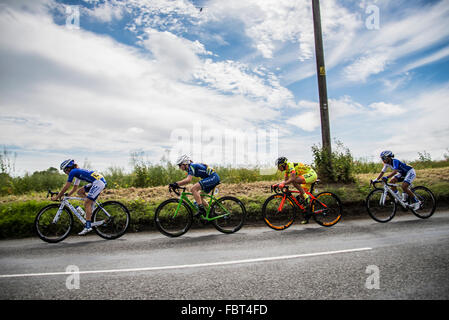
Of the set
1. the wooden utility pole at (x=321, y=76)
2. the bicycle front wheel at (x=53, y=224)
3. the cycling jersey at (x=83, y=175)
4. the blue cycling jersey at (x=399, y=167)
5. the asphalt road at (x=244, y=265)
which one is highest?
the wooden utility pole at (x=321, y=76)

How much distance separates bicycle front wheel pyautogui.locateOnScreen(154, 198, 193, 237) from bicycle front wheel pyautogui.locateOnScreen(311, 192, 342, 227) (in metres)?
3.63

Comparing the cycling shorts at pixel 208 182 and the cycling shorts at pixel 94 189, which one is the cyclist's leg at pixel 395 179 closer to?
the cycling shorts at pixel 208 182

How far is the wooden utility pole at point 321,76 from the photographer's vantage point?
35.9 feet

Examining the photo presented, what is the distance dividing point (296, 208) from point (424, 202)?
4510mm

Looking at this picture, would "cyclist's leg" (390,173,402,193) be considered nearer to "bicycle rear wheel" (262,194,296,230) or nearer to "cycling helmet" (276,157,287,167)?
"bicycle rear wheel" (262,194,296,230)

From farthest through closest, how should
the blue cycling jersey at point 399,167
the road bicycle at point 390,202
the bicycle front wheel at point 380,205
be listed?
the blue cycling jersey at point 399,167 → the road bicycle at point 390,202 → the bicycle front wheel at point 380,205

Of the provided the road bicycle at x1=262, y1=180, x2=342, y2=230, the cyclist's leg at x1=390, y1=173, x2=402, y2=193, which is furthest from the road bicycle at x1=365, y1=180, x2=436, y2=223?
the road bicycle at x1=262, y1=180, x2=342, y2=230

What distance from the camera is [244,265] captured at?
4637 mm

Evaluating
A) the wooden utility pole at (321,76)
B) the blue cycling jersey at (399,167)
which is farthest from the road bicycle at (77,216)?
the blue cycling jersey at (399,167)

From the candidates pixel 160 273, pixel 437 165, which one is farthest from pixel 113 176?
pixel 437 165

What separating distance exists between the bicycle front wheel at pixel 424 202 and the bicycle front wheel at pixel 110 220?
868 cm

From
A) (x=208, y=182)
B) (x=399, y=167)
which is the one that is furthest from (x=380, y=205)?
(x=208, y=182)

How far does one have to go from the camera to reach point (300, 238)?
6.38m
